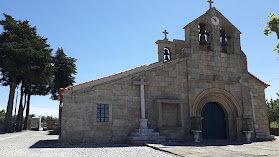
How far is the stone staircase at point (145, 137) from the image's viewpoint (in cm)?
1116

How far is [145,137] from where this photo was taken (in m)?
11.4

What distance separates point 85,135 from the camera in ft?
37.1

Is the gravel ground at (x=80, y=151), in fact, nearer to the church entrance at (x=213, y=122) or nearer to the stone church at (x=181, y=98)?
the stone church at (x=181, y=98)

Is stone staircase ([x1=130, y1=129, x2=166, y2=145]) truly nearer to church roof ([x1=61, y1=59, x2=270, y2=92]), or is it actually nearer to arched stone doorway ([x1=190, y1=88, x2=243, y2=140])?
church roof ([x1=61, y1=59, x2=270, y2=92])

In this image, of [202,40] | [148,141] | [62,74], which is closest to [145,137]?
[148,141]

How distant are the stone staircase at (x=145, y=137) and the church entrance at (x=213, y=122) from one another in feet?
11.5

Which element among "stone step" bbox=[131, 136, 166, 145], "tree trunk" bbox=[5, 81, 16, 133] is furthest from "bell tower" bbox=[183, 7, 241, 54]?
"tree trunk" bbox=[5, 81, 16, 133]

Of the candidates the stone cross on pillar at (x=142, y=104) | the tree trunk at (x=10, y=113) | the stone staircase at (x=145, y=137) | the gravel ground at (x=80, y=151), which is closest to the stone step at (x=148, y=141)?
the stone staircase at (x=145, y=137)

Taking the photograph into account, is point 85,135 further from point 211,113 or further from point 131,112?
point 211,113

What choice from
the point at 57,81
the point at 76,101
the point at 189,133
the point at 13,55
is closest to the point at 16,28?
the point at 13,55

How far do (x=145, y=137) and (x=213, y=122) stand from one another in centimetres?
519

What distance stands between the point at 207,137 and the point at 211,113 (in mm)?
1479

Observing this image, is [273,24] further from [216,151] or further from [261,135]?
[261,135]

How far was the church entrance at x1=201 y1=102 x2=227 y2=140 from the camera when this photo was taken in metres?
14.1
